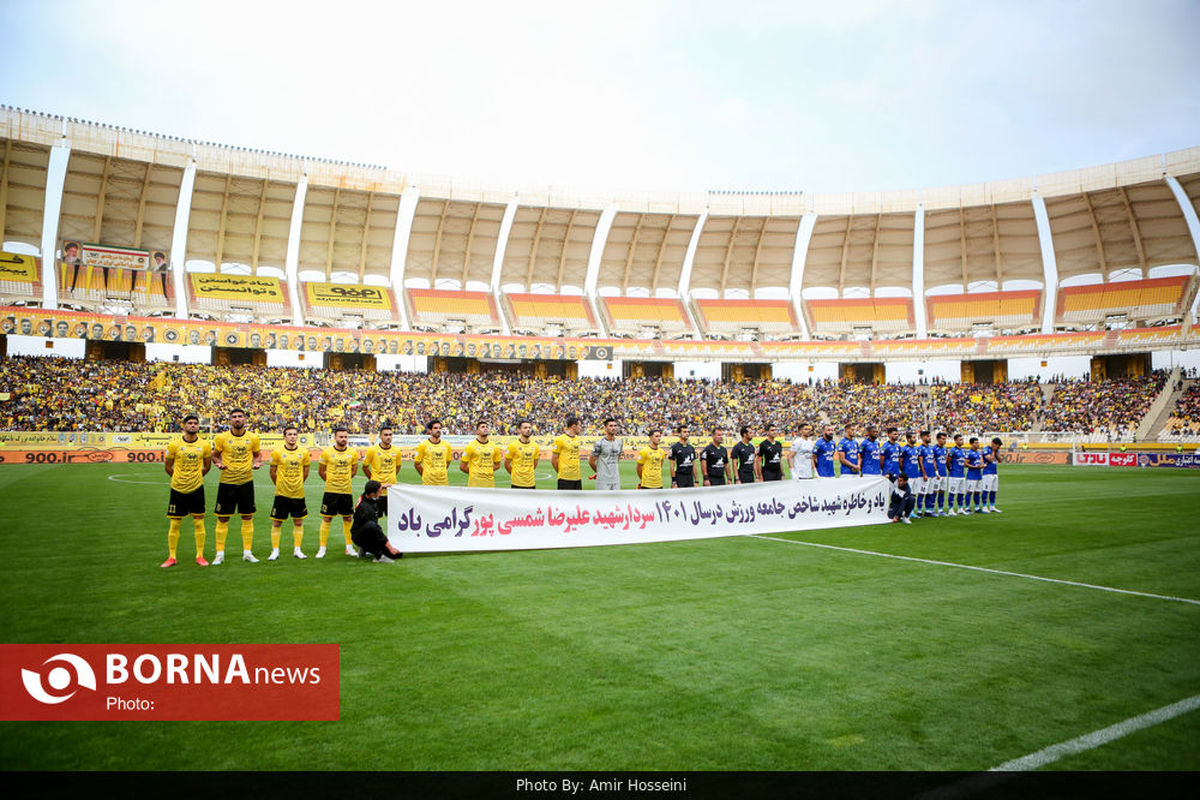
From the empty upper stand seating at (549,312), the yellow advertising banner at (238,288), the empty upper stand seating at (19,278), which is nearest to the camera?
the empty upper stand seating at (19,278)

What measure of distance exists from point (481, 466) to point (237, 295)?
41291mm

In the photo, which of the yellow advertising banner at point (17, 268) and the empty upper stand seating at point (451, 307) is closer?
the yellow advertising banner at point (17, 268)

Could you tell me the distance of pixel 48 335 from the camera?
120 feet

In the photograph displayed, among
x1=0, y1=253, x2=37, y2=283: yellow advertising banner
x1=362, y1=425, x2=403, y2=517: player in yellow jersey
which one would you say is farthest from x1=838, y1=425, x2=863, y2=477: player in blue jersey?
x1=0, y1=253, x2=37, y2=283: yellow advertising banner

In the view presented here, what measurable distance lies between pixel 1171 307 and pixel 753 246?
27750 millimetres

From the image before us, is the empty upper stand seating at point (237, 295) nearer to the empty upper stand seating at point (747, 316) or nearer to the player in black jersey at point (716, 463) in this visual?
the empty upper stand seating at point (747, 316)

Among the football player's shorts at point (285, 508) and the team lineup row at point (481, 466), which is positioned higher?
the team lineup row at point (481, 466)

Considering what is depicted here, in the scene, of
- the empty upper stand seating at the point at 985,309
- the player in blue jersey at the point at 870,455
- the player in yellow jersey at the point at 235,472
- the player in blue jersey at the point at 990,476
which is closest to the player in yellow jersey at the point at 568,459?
the player in yellow jersey at the point at 235,472

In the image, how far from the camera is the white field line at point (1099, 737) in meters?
3.55

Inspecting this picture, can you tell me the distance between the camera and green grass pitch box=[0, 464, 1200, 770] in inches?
143

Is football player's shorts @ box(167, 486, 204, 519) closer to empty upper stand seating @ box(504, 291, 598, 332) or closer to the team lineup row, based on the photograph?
the team lineup row

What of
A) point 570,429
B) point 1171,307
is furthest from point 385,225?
point 1171,307

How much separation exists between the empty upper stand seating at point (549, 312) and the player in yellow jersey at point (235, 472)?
4049cm
